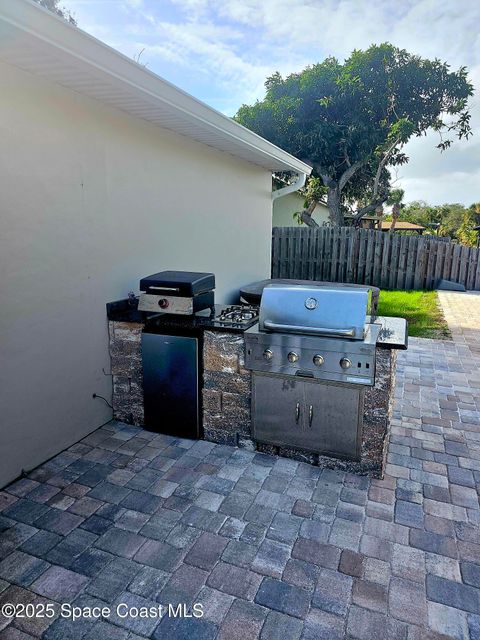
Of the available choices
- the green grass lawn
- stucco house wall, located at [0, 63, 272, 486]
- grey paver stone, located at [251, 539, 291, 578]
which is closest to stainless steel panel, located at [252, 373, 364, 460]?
grey paver stone, located at [251, 539, 291, 578]

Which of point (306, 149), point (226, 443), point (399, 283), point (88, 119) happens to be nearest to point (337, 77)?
point (306, 149)

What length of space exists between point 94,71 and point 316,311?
7.14 feet

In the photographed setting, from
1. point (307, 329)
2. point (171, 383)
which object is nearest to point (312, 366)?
point (307, 329)

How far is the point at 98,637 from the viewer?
178 centimetres

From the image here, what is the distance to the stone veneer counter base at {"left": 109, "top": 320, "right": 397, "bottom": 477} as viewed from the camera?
2.86 m

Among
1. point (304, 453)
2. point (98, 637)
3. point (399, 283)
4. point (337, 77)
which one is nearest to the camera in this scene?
point (98, 637)

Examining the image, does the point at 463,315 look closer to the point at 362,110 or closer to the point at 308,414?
the point at 308,414

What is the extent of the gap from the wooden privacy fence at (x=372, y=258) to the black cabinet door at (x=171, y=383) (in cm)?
908

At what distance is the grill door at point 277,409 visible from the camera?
308 centimetres

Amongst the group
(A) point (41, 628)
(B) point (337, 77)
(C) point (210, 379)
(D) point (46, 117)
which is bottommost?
(A) point (41, 628)

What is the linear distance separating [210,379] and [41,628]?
190 cm

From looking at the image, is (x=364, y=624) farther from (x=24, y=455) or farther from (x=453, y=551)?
(x=24, y=455)

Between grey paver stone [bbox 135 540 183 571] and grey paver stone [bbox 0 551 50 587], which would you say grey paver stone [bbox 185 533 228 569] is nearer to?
grey paver stone [bbox 135 540 183 571]

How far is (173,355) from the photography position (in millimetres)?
3410
